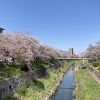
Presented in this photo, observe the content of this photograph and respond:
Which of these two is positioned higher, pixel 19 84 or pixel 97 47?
pixel 97 47

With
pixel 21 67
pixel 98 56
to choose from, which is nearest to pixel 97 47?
pixel 98 56

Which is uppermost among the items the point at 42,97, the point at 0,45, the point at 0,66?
the point at 0,45

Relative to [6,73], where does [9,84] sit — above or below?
below

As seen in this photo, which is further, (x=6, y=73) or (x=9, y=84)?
(x=6, y=73)

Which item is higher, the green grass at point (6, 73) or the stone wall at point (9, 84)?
the green grass at point (6, 73)

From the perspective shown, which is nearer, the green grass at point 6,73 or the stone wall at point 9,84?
Result: the stone wall at point 9,84

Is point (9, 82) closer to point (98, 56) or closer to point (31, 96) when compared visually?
point (31, 96)

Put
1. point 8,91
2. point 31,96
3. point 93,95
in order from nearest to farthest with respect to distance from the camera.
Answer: point 8,91, point 31,96, point 93,95

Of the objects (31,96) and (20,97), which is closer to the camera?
(20,97)

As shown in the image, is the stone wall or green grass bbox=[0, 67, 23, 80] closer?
the stone wall

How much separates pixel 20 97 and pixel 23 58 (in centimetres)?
1203

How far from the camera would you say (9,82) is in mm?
23641

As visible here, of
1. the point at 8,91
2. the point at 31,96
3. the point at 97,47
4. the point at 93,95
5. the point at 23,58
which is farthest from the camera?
the point at 97,47

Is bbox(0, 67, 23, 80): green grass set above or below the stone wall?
above
